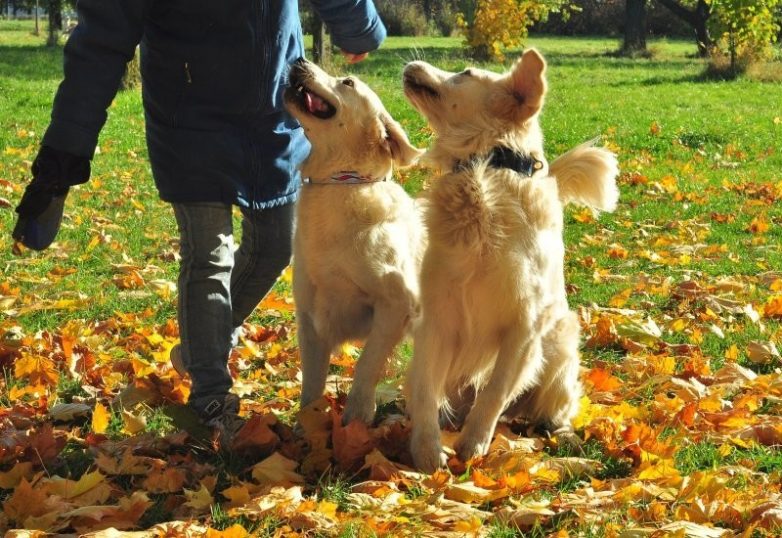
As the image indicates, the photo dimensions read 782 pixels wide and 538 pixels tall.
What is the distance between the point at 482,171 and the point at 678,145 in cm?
1014

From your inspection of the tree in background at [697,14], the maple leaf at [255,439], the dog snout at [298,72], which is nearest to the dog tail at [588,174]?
the dog snout at [298,72]

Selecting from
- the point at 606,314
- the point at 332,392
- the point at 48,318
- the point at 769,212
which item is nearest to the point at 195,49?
the point at 332,392

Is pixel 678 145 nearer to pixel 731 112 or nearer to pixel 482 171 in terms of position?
pixel 731 112

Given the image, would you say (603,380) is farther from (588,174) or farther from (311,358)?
(311,358)

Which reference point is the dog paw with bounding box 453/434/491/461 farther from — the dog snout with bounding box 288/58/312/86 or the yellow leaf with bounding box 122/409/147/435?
the dog snout with bounding box 288/58/312/86

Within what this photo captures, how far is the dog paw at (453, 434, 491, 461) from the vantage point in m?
4.00

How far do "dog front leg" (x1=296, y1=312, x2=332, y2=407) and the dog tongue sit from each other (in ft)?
2.85

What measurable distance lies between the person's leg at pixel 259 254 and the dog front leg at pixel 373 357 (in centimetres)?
66

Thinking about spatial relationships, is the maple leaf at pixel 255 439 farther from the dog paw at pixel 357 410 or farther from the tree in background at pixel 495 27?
the tree in background at pixel 495 27

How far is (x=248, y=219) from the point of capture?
4.57m

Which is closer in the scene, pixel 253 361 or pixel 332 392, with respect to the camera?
pixel 332 392

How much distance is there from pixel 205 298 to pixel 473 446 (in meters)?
1.27

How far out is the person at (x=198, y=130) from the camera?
12.8 ft

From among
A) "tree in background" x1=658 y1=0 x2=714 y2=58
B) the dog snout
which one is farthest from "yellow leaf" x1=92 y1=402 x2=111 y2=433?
"tree in background" x1=658 y1=0 x2=714 y2=58
